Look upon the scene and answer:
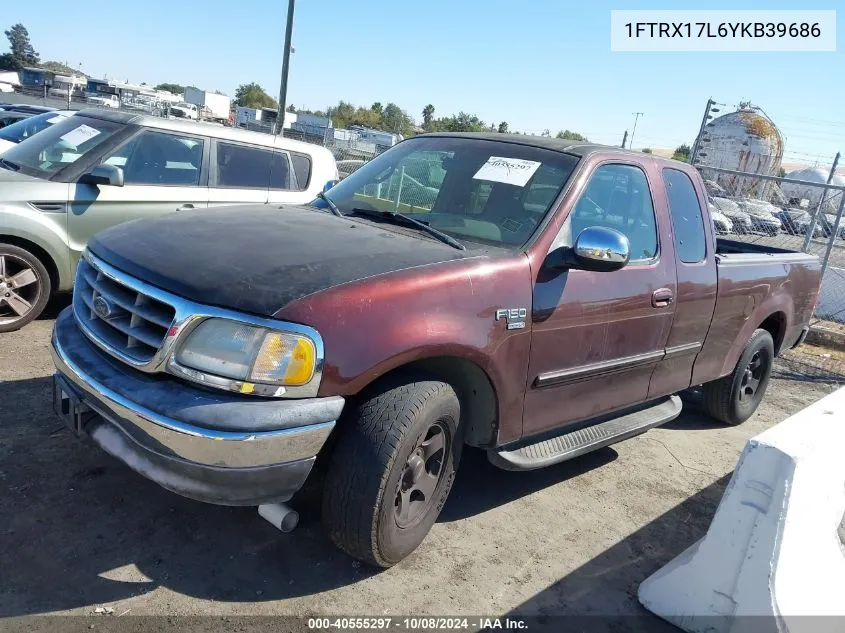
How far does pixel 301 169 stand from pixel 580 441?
4.59 metres

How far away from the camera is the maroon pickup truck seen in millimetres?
2486

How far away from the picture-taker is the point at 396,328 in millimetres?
2654

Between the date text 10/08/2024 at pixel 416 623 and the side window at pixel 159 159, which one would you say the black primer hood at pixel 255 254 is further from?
the side window at pixel 159 159

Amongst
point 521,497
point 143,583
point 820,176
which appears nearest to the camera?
point 143,583

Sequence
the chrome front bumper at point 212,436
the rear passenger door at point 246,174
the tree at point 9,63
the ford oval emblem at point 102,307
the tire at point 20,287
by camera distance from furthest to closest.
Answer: the tree at point 9,63 → the rear passenger door at point 246,174 → the tire at point 20,287 → the ford oval emblem at point 102,307 → the chrome front bumper at point 212,436

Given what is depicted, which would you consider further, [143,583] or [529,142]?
[529,142]

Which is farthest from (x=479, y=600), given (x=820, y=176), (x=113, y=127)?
(x=820, y=176)

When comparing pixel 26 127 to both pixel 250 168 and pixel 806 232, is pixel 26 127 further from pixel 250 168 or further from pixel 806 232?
pixel 806 232

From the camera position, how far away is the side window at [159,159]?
5980 millimetres

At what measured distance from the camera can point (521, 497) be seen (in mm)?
3904

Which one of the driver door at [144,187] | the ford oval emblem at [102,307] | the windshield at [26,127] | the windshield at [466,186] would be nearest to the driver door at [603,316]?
the windshield at [466,186]

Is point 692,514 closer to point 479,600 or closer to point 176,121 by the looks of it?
point 479,600

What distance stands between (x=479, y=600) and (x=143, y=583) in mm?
1399

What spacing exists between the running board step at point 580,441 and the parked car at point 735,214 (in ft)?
24.2
